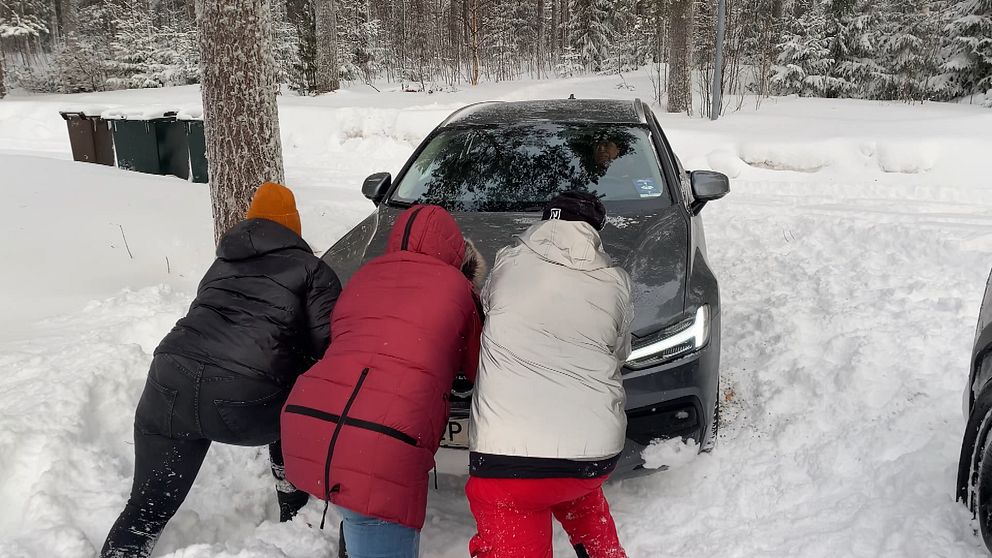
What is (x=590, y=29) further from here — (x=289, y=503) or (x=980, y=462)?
(x=980, y=462)

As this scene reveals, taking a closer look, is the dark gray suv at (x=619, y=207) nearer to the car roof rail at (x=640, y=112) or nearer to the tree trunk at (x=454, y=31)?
the car roof rail at (x=640, y=112)

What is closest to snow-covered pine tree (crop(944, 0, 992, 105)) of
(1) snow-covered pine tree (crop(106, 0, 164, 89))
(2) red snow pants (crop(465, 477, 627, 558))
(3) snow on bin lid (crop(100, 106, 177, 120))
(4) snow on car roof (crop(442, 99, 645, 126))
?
(4) snow on car roof (crop(442, 99, 645, 126))

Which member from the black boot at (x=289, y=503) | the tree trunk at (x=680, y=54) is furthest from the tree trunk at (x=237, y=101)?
the tree trunk at (x=680, y=54)

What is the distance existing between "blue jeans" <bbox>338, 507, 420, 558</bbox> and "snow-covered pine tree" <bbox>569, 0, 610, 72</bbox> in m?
33.6

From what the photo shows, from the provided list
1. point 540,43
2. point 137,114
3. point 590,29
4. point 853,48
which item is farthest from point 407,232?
point 590,29

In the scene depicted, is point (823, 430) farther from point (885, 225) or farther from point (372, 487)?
point (885, 225)

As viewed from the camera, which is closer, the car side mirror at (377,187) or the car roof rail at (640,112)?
the car side mirror at (377,187)

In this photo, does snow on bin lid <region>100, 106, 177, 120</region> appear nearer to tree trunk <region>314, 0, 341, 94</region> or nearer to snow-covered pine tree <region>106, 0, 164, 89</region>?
tree trunk <region>314, 0, 341, 94</region>

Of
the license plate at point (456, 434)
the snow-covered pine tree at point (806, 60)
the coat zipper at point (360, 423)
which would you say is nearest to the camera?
the coat zipper at point (360, 423)

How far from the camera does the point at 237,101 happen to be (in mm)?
4879

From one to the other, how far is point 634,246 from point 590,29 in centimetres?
3358

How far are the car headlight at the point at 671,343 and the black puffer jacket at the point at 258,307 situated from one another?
3.87ft

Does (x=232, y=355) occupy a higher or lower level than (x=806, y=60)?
lower

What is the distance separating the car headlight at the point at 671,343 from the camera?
8.57 feet
